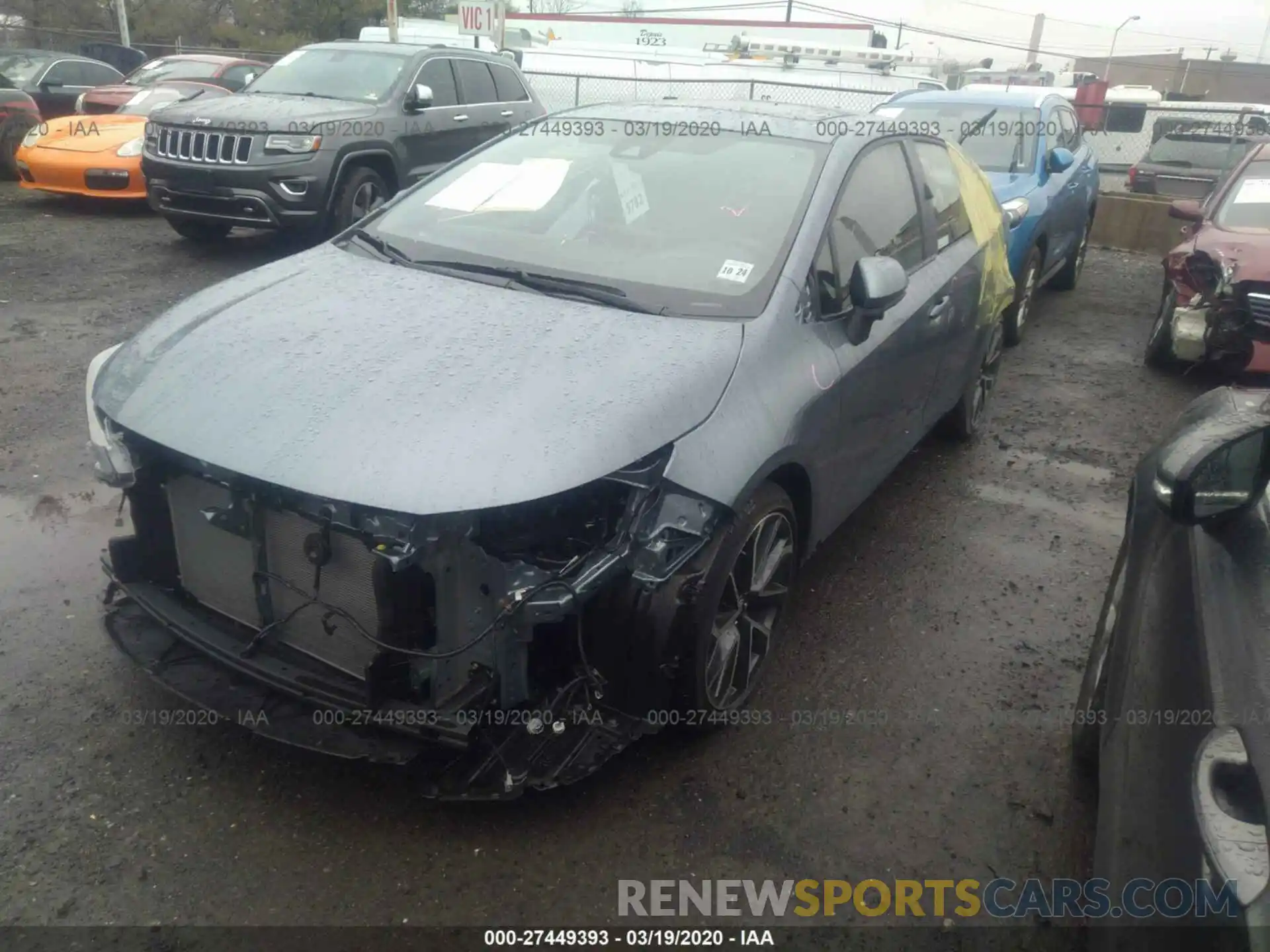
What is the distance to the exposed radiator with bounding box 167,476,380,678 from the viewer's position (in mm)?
2490

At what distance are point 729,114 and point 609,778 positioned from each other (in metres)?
2.58

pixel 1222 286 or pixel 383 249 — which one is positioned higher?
pixel 383 249

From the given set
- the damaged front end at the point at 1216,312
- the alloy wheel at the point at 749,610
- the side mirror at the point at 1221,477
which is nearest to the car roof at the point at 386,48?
the damaged front end at the point at 1216,312

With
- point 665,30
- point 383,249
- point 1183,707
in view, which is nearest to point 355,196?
point 383,249

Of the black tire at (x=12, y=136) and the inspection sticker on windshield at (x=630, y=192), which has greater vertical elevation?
the inspection sticker on windshield at (x=630, y=192)

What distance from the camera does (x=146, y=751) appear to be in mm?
2783

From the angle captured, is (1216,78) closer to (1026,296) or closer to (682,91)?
(682,91)

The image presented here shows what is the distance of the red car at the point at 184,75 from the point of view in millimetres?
11953

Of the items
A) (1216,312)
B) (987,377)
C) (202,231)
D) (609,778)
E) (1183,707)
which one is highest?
(1183,707)

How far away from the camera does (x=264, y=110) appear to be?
317 inches

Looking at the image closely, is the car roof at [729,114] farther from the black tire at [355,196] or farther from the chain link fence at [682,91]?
the chain link fence at [682,91]

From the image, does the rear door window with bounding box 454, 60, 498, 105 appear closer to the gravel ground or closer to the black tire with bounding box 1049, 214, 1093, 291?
the black tire with bounding box 1049, 214, 1093, 291

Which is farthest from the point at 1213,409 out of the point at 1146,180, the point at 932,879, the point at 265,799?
the point at 1146,180

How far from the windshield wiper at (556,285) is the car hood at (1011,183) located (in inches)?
197
